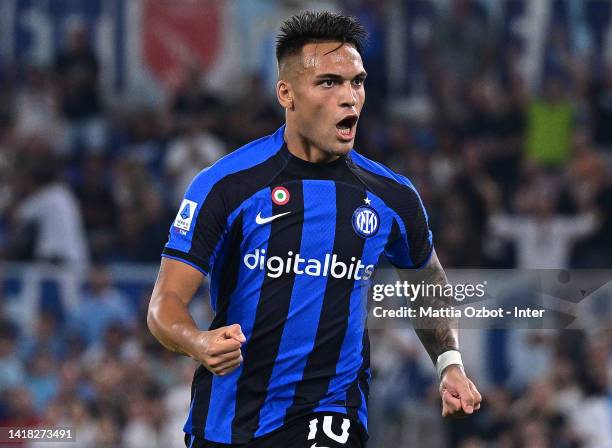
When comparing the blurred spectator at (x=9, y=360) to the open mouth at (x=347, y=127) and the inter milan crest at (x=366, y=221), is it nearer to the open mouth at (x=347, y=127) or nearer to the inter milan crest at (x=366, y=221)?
the inter milan crest at (x=366, y=221)

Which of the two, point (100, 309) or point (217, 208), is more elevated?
point (100, 309)

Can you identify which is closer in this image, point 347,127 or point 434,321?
point 347,127

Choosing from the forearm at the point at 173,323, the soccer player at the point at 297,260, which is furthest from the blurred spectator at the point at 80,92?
the forearm at the point at 173,323

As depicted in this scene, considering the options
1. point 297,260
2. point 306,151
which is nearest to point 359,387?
point 297,260

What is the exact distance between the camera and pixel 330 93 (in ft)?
13.7

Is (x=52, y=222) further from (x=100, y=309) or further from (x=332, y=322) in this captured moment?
(x=332, y=322)

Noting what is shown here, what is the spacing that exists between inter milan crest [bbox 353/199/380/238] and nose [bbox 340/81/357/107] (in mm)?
353

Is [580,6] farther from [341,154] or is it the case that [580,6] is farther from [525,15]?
[341,154]

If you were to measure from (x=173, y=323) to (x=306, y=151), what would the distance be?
0.84m

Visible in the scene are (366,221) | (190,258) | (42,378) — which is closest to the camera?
(190,258)

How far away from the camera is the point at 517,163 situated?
10.8m

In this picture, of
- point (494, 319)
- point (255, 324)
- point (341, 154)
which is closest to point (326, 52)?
point (341, 154)

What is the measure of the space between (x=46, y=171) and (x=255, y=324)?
7.16 meters

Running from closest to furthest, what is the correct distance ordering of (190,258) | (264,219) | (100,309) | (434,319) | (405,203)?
(190,258) → (264,219) → (405,203) → (434,319) → (100,309)
